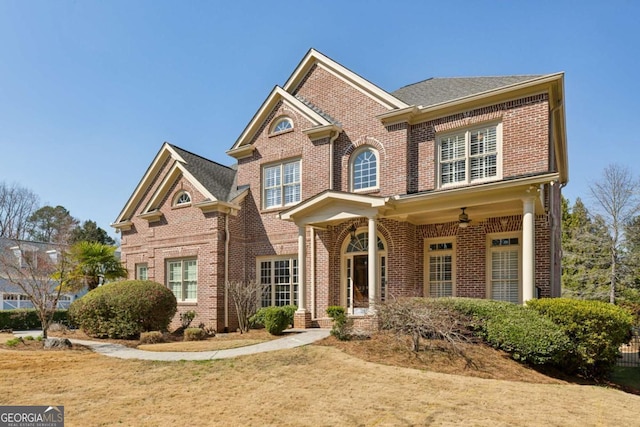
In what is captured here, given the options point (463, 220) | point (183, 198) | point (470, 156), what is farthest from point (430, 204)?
point (183, 198)

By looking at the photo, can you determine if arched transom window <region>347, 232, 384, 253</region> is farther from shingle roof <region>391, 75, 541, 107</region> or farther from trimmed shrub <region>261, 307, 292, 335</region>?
shingle roof <region>391, 75, 541, 107</region>

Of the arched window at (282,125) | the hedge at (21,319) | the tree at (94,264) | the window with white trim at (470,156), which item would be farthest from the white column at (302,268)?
the hedge at (21,319)

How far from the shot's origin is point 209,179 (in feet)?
64.0

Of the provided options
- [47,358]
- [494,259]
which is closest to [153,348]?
[47,358]

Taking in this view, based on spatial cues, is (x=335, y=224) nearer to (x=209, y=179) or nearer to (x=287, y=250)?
(x=287, y=250)

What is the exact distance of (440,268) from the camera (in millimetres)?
14406

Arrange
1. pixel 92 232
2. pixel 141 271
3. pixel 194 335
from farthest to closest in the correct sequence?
1. pixel 92 232
2. pixel 141 271
3. pixel 194 335

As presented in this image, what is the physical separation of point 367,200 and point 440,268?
3586 millimetres

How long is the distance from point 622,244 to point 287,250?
84.1 ft

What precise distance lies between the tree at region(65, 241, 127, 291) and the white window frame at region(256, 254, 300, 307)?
682 cm

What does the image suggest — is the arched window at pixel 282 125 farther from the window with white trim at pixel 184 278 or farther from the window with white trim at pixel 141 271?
the window with white trim at pixel 141 271

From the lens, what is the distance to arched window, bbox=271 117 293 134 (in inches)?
688

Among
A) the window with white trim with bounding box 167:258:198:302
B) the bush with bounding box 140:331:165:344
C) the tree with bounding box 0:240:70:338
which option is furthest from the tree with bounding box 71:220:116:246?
the bush with bounding box 140:331:165:344

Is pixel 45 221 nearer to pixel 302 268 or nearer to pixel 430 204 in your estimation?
pixel 302 268
